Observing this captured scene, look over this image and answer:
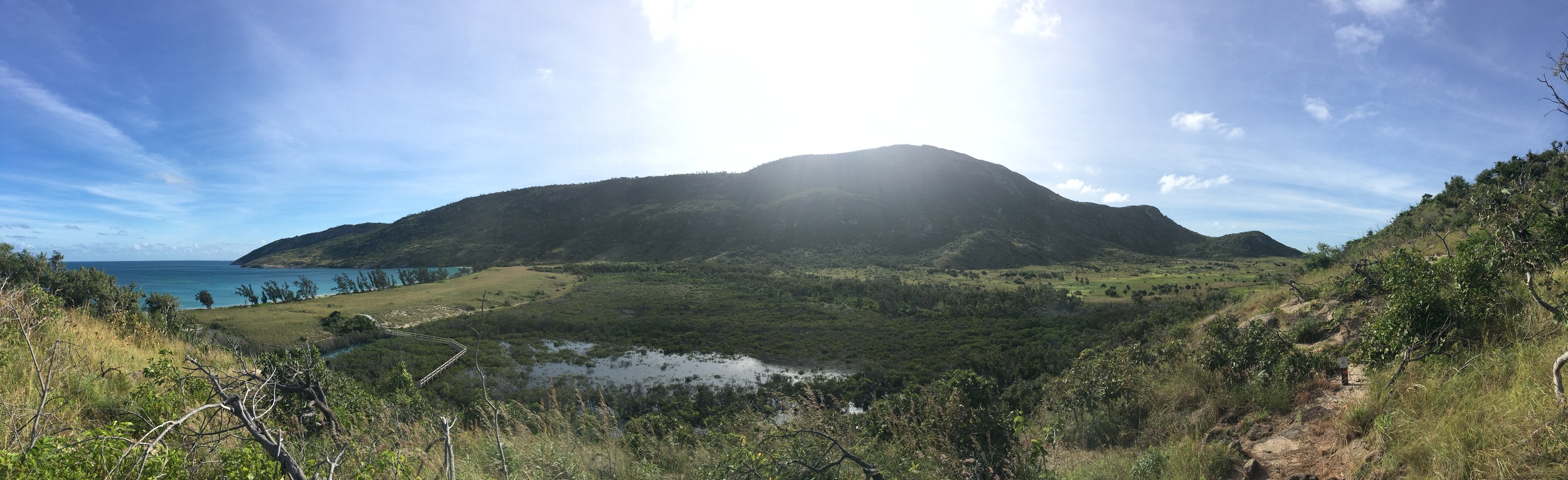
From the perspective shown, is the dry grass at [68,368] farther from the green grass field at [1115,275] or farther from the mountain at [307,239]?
the mountain at [307,239]

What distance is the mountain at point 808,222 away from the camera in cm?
8894

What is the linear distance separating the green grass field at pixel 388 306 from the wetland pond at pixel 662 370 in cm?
655

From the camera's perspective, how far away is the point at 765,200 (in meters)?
111

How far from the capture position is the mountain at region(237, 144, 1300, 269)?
292 ft

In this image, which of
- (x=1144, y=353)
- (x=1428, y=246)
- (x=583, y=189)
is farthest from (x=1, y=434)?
(x=583, y=189)

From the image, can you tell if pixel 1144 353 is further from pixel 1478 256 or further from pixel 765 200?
pixel 765 200

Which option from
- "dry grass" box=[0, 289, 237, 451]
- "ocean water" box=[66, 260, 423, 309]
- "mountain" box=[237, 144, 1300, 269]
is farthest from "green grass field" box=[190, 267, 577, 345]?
"mountain" box=[237, 144, 1300, 269]

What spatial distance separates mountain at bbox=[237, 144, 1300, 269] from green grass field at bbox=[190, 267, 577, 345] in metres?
37.6

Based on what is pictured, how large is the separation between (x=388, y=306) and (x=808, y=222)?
67.4 m

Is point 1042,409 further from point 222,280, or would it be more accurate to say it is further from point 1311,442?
point 222,280

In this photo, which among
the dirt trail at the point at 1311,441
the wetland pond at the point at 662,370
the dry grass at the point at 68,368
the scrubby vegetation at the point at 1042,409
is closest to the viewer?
the scrubby vegetation at the point at 1042,409

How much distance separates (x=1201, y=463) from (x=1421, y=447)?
1426mm

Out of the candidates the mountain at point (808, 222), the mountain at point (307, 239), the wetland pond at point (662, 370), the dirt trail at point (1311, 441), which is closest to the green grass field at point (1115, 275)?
the mountain at point (808, 222)

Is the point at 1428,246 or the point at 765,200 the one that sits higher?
the point at 765,200
